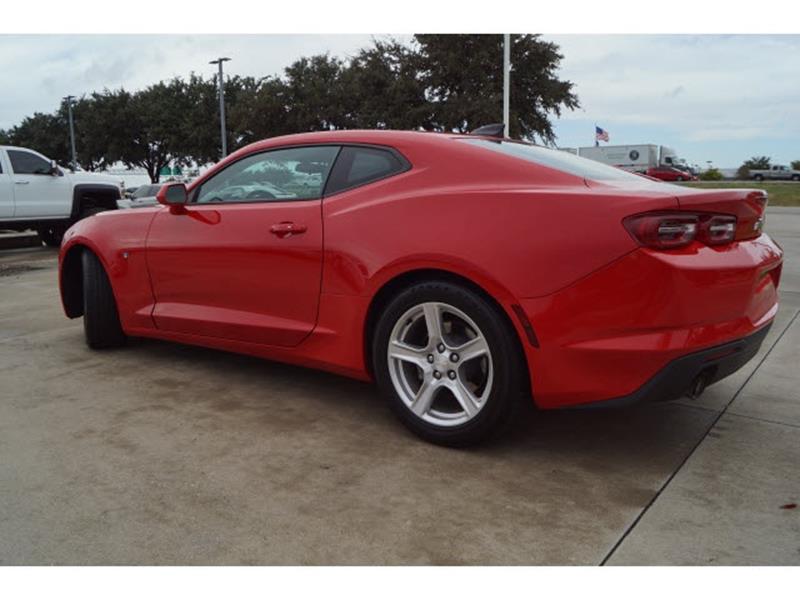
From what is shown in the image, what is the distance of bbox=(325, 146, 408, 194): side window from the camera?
327cm

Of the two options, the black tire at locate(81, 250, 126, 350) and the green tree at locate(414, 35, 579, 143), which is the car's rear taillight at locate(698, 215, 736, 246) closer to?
the black tire at locate(81, 250, 126, 350)

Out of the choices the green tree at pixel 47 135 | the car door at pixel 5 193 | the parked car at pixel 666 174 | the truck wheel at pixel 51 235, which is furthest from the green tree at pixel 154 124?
the car door at pixel 5 193

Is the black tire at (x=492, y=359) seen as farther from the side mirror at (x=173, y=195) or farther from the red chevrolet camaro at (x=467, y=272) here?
the side mirror at (x=173, y=195)

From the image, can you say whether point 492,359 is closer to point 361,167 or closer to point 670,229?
point 670,229

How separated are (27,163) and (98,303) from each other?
9.50 m

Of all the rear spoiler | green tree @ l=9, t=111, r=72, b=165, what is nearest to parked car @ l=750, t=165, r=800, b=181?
green tree @ l=9, t=111, r=72, b=165

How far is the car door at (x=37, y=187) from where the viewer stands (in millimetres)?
12188

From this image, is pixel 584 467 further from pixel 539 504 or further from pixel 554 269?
pixel 554 269

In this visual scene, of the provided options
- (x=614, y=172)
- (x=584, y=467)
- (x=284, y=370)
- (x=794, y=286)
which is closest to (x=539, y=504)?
(x=584, y=467)

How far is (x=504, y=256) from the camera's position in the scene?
9.10 ft

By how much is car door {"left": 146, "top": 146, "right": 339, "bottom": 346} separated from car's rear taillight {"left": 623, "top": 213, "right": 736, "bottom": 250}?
4.78ft

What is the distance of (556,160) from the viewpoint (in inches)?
129

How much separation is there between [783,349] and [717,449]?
6.80ft

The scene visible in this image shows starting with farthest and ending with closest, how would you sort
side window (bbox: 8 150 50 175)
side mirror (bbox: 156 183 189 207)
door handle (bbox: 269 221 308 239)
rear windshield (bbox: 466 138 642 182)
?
side window (bbox: 8 150 50 175) < side mirror (bbox: 156 183 189 207) < door handle (bbox: 269 221 308 239) < rear windshield (bbox: 466 138 642 182)
